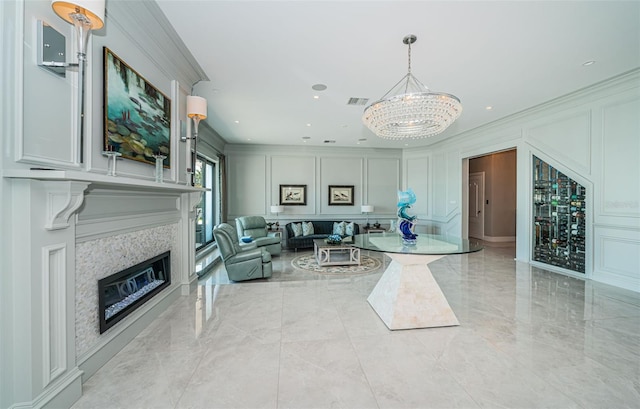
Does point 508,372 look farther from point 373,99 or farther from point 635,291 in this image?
point 373,99

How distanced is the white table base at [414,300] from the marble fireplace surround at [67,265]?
2368 millimetres

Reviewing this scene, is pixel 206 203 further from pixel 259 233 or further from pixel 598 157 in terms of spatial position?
pixel 598 157

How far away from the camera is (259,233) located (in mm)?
6898

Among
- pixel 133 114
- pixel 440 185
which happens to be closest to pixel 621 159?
pixel 440 185

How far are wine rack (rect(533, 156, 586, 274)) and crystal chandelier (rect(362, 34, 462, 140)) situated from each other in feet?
10.1

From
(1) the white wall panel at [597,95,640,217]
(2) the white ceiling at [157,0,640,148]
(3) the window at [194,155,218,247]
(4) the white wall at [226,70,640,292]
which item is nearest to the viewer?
(2) the white ceiling at [157,0,640,148]

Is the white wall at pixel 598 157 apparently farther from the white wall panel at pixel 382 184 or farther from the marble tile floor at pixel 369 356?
the white wall panel at pixel 382 184

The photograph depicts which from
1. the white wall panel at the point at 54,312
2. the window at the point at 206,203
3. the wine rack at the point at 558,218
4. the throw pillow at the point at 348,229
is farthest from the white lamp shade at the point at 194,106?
the wine rack at the point at 558,218

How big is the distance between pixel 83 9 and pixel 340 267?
15.6 ft

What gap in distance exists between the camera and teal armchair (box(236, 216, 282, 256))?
6.38m

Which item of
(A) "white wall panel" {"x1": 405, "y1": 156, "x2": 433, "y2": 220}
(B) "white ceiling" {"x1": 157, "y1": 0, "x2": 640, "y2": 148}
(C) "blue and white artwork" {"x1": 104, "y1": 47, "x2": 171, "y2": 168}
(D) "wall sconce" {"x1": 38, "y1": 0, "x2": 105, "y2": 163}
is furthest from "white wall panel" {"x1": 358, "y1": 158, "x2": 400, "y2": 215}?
(D) "wall sconce" {"x1": 38, "y1": 0, "x2": 105, "y2": 163}

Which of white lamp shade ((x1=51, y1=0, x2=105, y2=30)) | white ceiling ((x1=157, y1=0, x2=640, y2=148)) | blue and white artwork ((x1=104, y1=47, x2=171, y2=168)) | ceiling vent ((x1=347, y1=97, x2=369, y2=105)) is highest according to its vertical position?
ceiling vent ((x1=347, y1=97, x2=369, y2=105))

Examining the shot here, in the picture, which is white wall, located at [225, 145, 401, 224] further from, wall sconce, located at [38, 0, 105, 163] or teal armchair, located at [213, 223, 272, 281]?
wall sconce, located at [38, 0, 105, 163]

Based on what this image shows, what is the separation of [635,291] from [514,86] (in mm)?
3243
